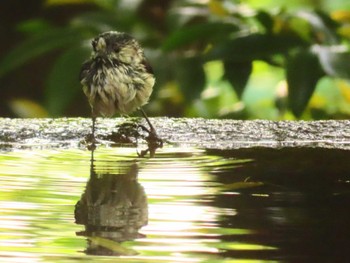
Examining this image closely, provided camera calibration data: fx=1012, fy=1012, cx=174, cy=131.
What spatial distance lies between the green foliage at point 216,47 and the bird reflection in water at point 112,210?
1478 millimetres

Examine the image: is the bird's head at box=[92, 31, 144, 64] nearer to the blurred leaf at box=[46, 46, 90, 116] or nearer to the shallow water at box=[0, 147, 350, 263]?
the shallow water at box=[0, 147, 350, 263]

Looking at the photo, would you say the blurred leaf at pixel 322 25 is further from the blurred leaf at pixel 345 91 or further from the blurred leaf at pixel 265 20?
the blurred leaf at pixel 345 91

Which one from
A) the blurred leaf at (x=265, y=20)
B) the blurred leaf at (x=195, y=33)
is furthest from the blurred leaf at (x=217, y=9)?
the blurred leaf at (x=265, y=20)

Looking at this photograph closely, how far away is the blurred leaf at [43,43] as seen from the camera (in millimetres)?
4125

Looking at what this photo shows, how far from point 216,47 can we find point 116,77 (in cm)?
79

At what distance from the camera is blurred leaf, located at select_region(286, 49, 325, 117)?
3.60 m

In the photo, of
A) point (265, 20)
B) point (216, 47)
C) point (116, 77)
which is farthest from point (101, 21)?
point (116, 77)

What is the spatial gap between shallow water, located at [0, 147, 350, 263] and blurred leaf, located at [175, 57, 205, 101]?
4.38 ft

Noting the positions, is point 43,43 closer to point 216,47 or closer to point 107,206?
point 216,47

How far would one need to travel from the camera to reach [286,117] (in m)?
4.47

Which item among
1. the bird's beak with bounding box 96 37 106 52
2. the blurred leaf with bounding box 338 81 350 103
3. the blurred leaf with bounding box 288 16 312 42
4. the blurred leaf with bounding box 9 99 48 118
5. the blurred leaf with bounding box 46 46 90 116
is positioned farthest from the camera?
the blurred leaf with bounding box 9 99 48 118

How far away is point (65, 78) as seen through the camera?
161 inches

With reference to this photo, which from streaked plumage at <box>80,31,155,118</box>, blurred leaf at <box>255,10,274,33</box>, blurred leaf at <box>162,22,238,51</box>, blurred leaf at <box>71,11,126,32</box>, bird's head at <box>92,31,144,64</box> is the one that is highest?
blurred leaf at <box>71,11,126,32</box>

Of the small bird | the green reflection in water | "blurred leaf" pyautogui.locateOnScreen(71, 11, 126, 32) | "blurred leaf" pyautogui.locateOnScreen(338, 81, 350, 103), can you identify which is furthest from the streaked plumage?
"blurred leaf" pyautogui.locateOnScreen(338, 81, 350, 103)
